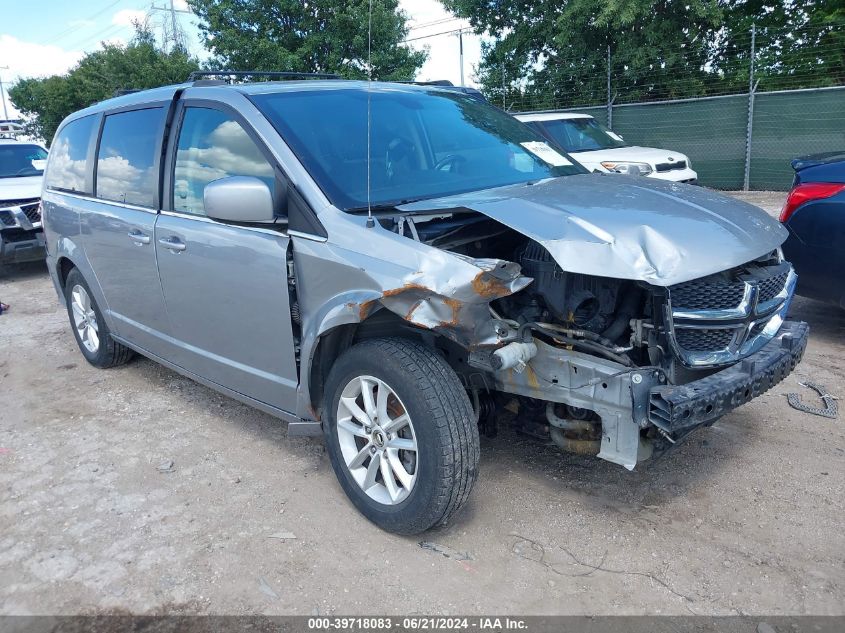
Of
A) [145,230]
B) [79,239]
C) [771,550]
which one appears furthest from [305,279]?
[79,239]

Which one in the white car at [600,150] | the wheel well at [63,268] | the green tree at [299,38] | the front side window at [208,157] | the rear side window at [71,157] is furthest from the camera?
the green tree at [299,38]

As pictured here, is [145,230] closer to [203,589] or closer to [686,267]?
[203,589]

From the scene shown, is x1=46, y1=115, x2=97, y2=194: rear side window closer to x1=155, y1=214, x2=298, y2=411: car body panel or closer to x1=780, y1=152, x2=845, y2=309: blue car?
x1=155, y1=214, x2=298, y2=411: car body panel

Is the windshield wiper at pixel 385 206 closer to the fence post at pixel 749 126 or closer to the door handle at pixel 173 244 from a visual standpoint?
the door handle at pixel 173 244

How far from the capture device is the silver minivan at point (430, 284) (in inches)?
108

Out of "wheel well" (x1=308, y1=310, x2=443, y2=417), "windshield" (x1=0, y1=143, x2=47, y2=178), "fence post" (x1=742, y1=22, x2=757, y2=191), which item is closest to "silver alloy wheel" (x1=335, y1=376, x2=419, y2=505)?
"wheel well" (x1=308, y1=310, x2=443, y2=417)

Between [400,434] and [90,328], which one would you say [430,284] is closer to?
[400,434]

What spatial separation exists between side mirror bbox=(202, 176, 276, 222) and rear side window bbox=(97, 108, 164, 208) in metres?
1.18

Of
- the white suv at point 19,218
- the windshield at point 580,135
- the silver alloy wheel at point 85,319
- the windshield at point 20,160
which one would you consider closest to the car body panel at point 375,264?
the silver alloy wheel at point 85,319

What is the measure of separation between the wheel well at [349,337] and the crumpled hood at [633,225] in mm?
527

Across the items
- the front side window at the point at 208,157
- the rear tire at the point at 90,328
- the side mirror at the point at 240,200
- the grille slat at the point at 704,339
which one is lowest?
the rear tire at the point at 90,328

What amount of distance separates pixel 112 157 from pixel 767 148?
12855 millimetres

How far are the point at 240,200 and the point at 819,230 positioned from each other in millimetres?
4000

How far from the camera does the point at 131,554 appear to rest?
3094 millimetres
